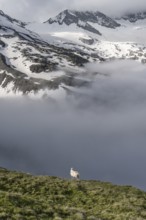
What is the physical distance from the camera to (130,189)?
184ft

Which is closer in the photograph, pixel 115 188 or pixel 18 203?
pixel 18 203

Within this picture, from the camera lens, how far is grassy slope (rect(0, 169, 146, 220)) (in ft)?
116

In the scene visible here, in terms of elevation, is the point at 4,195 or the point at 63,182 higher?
the point at 63,182

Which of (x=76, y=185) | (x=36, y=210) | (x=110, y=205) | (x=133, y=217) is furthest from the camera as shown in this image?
(x=76, y=185)

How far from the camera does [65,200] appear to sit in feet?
147

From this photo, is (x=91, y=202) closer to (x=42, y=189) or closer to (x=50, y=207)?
(x=42, y=189)

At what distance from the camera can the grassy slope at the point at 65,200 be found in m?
35.5

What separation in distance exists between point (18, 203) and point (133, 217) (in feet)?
33.2

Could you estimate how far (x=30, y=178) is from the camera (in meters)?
51.4

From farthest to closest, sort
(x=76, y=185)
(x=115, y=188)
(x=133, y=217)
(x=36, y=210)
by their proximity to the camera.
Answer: (x=115, y=188), (x=76, y=185), (x=133, y=217), (x=36, y=210)

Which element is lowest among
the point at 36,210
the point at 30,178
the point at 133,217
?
the point at 36,210

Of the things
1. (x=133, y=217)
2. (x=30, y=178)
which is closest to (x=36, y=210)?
(x=133, y=217)

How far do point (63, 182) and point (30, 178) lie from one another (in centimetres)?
349

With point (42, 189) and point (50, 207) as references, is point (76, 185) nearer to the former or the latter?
point (42, 189)
